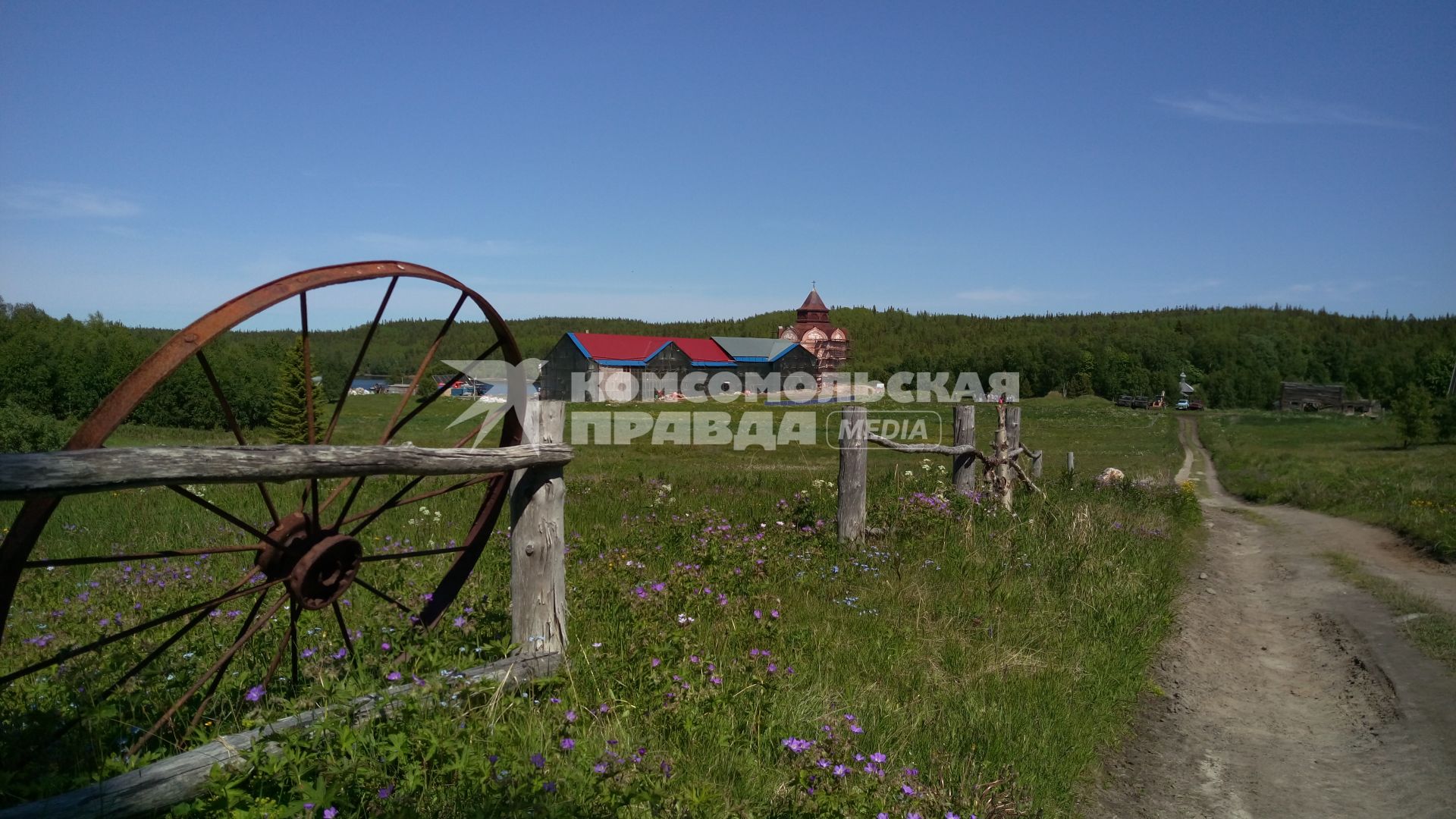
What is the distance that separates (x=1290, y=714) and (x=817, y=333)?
9072cm

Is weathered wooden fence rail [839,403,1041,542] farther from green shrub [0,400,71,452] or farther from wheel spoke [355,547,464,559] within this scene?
green shrub [0,400,71,452]

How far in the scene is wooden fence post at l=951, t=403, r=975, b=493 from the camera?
35.7ft

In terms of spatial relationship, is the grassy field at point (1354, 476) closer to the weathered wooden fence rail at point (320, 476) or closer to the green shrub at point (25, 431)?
the weathered wooden fence rail at point (320, 476)

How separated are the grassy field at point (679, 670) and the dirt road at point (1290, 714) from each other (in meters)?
0.32

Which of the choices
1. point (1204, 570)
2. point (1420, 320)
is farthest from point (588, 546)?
point (1420, 320)

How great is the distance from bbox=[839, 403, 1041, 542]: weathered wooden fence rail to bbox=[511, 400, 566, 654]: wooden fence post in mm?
4510

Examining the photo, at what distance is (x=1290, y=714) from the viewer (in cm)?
594

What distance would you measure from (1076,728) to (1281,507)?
16.5 m

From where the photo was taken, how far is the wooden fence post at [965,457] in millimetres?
10883

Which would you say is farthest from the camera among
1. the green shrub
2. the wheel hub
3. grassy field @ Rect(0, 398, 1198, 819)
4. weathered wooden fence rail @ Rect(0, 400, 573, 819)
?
the green shrub

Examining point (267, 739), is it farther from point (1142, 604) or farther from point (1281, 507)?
point (1281, 507)

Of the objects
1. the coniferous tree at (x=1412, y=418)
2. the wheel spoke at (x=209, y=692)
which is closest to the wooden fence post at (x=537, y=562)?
the wheel spoke at (x=209, y=692)

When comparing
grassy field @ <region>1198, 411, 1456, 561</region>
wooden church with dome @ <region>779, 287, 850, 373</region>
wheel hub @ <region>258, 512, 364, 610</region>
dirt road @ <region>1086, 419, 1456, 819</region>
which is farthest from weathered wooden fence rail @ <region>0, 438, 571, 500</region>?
wooden church with dome @ <region>779, 287, 850, 373</region>

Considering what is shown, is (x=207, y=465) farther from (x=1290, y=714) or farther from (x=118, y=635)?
(x=1290, y=714)
